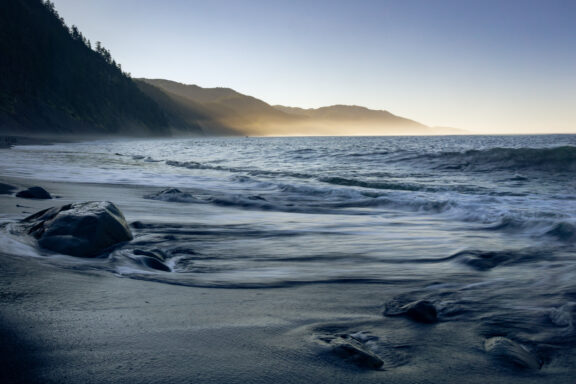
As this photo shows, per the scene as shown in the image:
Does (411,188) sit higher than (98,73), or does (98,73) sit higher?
(98,73)

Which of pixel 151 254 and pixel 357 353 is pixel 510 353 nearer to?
pixel 357 353

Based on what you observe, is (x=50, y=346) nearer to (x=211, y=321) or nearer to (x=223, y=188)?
(x=211, y=321)

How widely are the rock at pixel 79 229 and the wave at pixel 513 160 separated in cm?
1444

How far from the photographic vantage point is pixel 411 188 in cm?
1005

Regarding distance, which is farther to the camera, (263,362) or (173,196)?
(173,196)

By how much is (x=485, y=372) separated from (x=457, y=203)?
6.01m

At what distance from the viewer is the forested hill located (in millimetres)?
54719

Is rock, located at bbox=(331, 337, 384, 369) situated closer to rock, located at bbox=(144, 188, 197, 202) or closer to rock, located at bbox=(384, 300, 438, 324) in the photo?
rock, located at bbox=(384, 300, 438, 324)

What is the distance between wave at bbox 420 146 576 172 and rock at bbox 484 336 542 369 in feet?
48.9

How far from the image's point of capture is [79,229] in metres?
3.57

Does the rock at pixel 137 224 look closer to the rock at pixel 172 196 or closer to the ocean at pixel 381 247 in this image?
the ocean at pixel 381 247

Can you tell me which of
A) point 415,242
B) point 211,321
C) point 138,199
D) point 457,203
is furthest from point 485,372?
point 138,199

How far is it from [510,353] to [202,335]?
1449mm

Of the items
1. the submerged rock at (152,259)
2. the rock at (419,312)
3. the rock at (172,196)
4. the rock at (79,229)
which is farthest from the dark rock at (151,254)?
the rock at (172,196)
